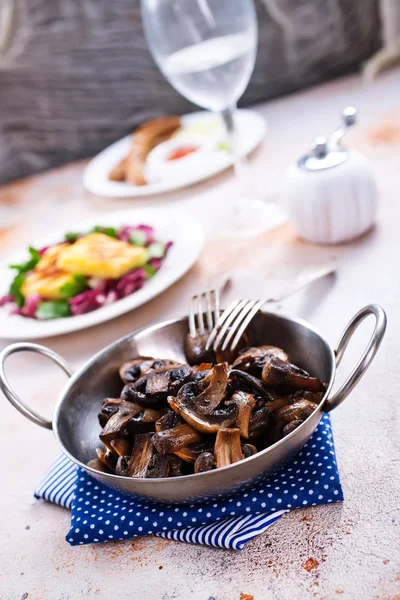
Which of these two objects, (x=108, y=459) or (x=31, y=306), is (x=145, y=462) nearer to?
(x=108, y=459)

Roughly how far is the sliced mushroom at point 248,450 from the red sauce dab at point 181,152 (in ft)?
3.79

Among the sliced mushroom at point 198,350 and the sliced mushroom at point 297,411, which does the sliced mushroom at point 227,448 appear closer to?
the sliced mushroom at point 297,411

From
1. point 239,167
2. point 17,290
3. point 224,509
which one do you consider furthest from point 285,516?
point 239,167

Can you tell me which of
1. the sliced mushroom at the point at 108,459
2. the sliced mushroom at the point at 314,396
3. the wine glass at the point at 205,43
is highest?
the wine glass at the point at 205,43

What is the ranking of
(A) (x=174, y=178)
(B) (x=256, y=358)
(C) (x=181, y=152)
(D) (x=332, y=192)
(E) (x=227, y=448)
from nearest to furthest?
(E) (x=227, y=448) < (B) (x=256, y=358) < (D) (x=332, y=192) < (A) (x=174, y=178) < (C) (x=181, y=152)

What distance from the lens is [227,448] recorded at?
643 mm

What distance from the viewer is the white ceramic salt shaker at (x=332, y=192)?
112 cm

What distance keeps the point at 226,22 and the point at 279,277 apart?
465mm

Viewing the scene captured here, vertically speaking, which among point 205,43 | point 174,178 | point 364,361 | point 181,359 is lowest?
point 174,178

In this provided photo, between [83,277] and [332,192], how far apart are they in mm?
425

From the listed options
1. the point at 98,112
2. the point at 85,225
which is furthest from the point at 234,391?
the point at 98,112

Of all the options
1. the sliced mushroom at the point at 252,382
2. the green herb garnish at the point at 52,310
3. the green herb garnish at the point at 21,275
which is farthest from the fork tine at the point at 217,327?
the green herb garnish at the point at 21,275

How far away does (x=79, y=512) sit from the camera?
28.2 inches

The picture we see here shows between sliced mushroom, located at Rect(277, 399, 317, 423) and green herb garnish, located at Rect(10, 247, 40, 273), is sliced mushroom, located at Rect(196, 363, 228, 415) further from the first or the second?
green herb garnish, located at Rect(10, 247, 40, 273)
